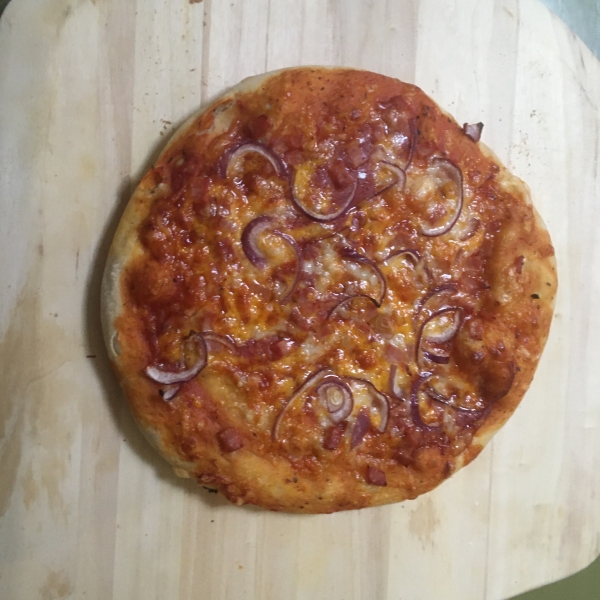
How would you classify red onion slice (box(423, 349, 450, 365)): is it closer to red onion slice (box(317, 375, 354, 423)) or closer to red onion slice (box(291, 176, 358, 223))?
red onion slice (box(317, 375, 354, 423))

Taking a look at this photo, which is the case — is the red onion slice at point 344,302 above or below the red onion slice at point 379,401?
above

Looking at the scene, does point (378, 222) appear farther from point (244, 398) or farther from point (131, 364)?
point (131, 364)

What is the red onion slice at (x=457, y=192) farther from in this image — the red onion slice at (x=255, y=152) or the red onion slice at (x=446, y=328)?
→ the red onion slice at (x=255, y=152)

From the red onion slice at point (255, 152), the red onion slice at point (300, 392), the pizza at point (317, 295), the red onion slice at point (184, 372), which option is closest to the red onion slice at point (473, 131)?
the pizza at point (317, 295)

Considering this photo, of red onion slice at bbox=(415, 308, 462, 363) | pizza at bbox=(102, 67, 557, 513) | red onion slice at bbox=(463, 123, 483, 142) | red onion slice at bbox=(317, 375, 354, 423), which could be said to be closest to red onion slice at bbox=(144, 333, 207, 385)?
pizza at bbox=(102, 67, 557, 513)

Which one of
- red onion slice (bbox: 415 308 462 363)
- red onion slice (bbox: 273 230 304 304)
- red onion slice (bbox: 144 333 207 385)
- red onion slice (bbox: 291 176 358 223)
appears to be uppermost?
red onion slice (bbox: 291 176 358 223)

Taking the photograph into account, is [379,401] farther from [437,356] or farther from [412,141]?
[412,141]

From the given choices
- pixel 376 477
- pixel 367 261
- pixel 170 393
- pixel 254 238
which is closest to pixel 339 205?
pixel 367 261
